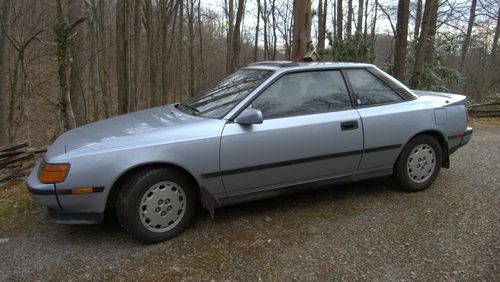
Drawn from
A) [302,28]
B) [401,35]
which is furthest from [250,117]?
[401,35]

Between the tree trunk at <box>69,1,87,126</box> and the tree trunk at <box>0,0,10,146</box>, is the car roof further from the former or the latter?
the tree trunk at <box>0,0,10,146</box>

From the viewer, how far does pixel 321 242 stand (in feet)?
11.2

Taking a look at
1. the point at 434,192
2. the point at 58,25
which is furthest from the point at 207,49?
the point at 434,192

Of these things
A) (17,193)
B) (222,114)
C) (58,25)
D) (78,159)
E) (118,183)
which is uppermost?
(58,25)

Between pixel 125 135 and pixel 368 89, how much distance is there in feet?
8.47

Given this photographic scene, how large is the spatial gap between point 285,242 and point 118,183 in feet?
4.95

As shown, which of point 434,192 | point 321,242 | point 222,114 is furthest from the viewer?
point 434,192

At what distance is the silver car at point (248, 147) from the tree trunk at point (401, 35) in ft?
18.2

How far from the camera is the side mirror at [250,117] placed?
3.51m

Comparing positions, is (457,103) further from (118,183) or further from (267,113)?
(118,183)

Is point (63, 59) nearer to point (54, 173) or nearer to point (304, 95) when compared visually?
point (54, 173)

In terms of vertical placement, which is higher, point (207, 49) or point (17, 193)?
point (207, 49)

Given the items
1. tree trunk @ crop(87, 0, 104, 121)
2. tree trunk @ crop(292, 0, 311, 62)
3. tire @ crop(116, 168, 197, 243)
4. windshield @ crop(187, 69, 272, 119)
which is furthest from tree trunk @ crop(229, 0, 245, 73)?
tire @ crop(116, 168, 197, 243)

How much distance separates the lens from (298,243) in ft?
11.2
